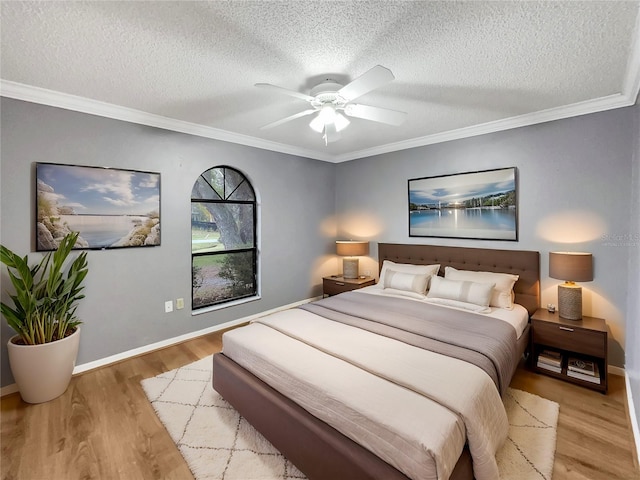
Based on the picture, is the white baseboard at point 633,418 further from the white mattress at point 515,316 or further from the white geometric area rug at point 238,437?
the white mattress at point 515,316

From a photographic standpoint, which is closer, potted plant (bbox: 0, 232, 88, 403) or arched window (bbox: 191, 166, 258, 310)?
potted plant (bbox: 0, 232, 88, 403)

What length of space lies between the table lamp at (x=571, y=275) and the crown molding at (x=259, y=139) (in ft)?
4.51

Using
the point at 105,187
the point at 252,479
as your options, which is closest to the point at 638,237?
the point at 252,479

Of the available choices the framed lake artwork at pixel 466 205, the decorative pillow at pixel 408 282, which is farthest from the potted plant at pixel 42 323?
the framed lake artwork at pixel 466 205

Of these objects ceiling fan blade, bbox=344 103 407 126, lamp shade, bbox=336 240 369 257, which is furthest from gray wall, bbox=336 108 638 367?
ceiling fan blade, bbox=344 103 407 126

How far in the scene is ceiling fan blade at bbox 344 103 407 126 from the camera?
2.29 metres

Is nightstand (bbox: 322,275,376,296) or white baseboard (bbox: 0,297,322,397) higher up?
nightstand (bbox: 322,275,376,296)

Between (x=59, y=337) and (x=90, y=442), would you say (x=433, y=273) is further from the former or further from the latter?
(x=59, y=337)

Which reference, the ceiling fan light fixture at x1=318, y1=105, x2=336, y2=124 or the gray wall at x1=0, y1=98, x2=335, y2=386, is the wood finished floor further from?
the ceiling fan light fixture at x1=318, y1=105, x2=336, y2=124

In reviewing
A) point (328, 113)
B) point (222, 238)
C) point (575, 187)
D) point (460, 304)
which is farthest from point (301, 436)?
point (575, 187)

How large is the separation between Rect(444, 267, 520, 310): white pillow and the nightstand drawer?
1.01 feet

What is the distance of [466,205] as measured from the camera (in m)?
3.56

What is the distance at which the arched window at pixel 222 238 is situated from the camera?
3.66 meters

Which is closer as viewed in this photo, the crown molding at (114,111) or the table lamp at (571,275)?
the crown molding at (114,111)
